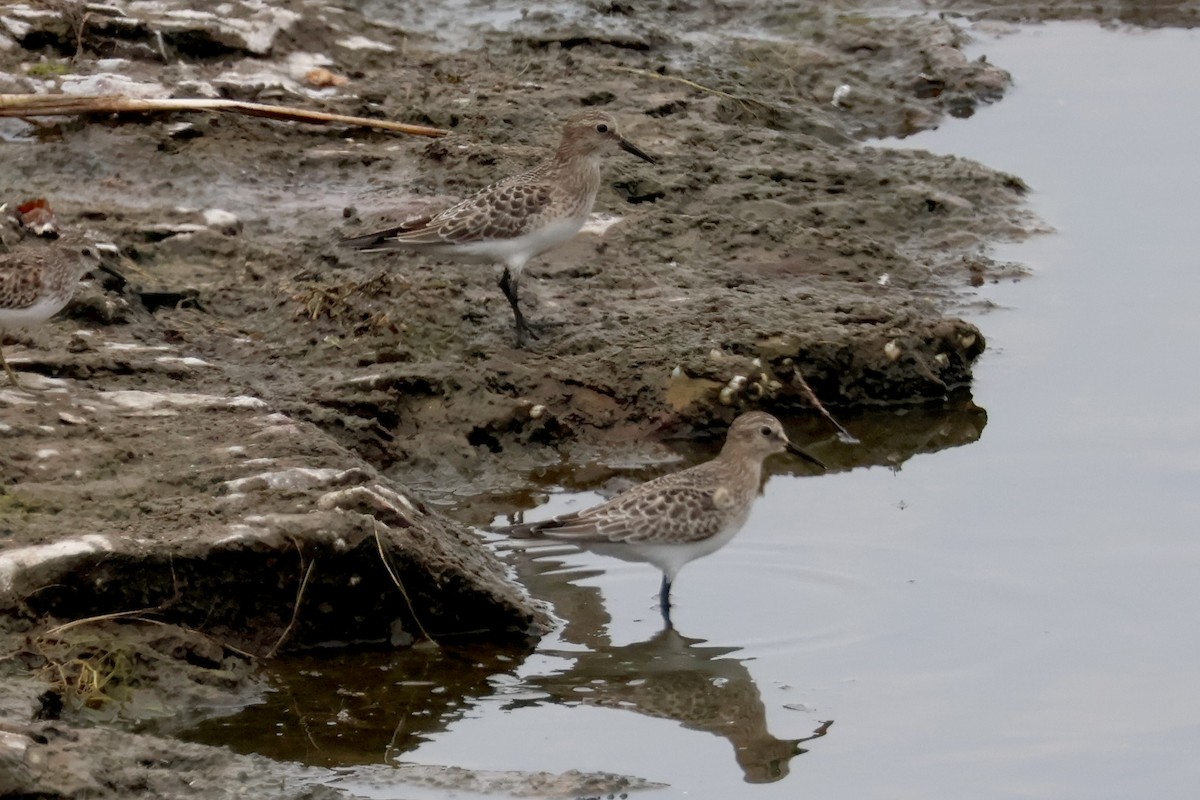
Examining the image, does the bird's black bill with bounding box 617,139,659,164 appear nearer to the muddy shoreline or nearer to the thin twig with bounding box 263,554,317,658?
the muddy shoreline

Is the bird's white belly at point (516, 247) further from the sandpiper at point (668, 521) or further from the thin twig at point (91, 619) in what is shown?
the thin twig at point (91, 619)

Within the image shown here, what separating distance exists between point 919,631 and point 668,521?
1.14 meters

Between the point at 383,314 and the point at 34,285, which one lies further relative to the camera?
the point at 383,314

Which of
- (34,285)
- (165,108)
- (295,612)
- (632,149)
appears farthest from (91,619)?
(165,108)

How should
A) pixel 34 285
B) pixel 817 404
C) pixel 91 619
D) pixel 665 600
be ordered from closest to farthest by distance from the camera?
1. pixel 91 619
2. pixel 665 600
3. pixel 34 285
4. pixel 817 404

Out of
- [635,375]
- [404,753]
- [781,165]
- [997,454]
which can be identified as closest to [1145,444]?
[997,454]

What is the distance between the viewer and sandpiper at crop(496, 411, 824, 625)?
7.75m

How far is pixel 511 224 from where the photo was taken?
9.78 m

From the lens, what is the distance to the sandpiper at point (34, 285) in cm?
816

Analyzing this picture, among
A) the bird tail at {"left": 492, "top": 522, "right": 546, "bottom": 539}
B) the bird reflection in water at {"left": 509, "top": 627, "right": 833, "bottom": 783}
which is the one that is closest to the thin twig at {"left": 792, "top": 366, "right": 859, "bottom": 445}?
the bird tail at {"left": 492, "top": 522, "right": 546, "bottom": 539}

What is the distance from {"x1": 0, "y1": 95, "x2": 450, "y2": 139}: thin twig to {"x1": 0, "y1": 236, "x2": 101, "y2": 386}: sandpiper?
2.73m

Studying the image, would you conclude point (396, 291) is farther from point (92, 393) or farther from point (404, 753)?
point (404, 753)

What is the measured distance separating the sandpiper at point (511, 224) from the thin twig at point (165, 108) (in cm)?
181

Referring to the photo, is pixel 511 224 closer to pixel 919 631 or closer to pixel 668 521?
pixel 668 521
